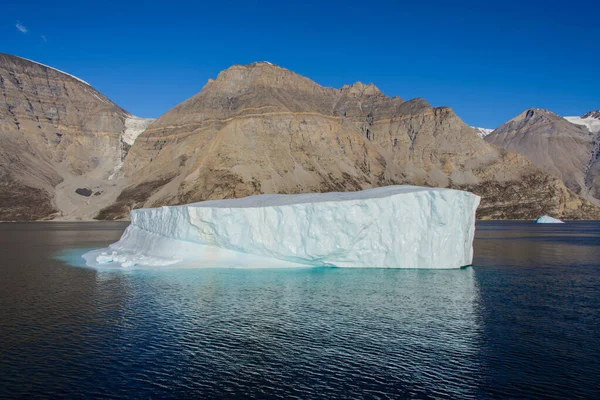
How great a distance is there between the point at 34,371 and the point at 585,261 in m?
41.7

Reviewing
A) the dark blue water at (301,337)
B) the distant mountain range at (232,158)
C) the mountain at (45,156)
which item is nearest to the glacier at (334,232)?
the dark blue water at (301,337)

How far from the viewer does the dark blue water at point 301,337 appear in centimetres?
1269

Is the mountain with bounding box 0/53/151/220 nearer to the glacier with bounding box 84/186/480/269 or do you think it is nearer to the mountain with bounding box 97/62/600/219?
the mountain with bounding box 97/62/600/219

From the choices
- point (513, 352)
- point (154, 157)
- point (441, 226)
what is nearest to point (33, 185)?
point (154, 157)

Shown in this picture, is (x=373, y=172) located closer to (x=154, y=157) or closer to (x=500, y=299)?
(x=154, y=157)

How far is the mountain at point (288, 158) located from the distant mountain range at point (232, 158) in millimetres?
470

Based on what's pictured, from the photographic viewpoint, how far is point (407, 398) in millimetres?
11812

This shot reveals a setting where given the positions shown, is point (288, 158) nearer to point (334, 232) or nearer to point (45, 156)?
point (45, 156)

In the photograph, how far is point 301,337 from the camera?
16.7 m

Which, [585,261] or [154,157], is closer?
[585,261]

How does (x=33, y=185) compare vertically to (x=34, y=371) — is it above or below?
above

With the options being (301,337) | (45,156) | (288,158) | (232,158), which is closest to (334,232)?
(301,337)

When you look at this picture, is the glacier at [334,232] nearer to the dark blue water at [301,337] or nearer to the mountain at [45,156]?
the dark blue water at [301,337]

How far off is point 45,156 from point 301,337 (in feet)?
626
